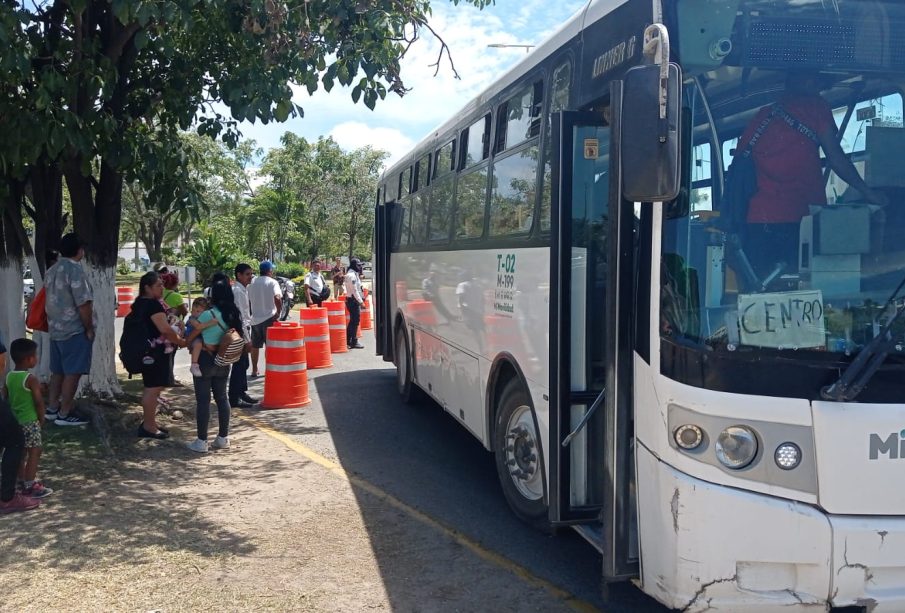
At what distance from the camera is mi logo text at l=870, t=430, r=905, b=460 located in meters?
3.33

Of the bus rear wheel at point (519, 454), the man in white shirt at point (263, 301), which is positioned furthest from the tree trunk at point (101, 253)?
the bus rear wheel at point (519, 454)

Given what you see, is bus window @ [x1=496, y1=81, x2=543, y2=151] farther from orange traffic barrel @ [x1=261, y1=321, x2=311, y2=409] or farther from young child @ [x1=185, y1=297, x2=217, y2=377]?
orange traffic barrel @ [x1=261, y1=321, x2=311, y2=409]

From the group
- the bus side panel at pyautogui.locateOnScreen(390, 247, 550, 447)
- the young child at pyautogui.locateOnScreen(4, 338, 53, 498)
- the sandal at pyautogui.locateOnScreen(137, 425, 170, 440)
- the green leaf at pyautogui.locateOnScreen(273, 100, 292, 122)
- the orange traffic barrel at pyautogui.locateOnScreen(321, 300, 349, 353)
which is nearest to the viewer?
the bus side panel at pyautogui.locateOnScreen(390, 247, 550, 447)

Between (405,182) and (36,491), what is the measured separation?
19.4ft

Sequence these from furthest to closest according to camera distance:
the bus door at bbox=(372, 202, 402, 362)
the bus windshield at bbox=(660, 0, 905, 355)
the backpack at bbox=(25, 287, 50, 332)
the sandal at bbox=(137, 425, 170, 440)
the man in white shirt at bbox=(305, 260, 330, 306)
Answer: the man in white shirt at bbox=(305, 260, 330, 306)
the bus door at bbox=(372, 202, 402, 362)
the backpack at bbox=(25, 287, 50, 332)
the sandal at bbox=(137, 425, 170, 440)
the bus windshield at bbox=(660, 0, 905, 355)

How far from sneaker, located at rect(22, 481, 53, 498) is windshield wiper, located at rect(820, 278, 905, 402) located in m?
5.72

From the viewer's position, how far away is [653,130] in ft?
11.3

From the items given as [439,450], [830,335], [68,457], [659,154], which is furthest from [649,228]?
[68,457]

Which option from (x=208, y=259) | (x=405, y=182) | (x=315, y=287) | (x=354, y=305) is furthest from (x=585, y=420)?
(x=208, y=259)

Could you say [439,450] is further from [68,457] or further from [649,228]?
[649,228]

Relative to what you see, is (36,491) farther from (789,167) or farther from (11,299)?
(789,167)

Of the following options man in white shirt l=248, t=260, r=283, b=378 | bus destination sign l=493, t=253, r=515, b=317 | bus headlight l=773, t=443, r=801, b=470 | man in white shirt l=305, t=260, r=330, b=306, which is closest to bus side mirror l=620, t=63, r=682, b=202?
bus headlight l=773, t=443, r=801, b=470

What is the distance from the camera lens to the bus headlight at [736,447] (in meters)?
3.42

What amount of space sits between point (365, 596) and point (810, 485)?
102 inches
